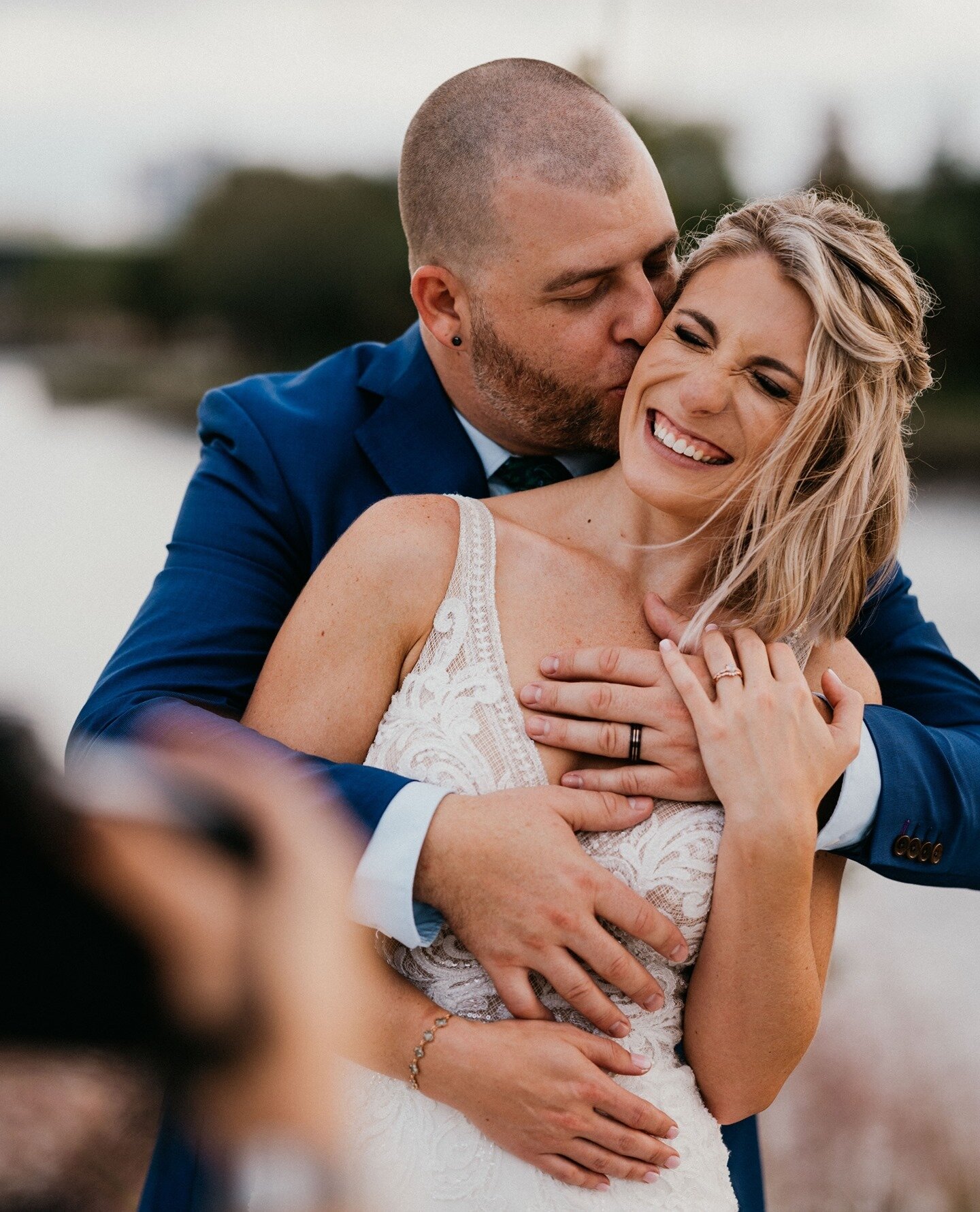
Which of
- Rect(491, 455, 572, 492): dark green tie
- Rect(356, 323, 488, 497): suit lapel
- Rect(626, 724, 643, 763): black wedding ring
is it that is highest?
Rect(356, 323, 488, 497): suit lapel

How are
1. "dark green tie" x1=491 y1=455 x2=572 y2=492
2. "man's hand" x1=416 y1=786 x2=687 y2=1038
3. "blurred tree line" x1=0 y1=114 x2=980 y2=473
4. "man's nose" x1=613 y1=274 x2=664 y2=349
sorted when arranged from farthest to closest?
"blurred tree line" x1=0 y1=114 x2=980 y2=473 < "dark green tie" x1=491 y1=455 x2=572 y2=492 < "man's nose" x1=613 y1=274 x2=664 y2=349 < "man's hand" x1=416 y1=786 x2=687 y2=1038

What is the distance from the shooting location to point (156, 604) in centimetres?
205

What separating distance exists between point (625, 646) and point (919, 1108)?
339 centimetres

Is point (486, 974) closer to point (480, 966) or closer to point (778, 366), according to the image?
point (480, 966)

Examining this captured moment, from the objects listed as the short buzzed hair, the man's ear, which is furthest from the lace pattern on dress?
the short buzzed hair

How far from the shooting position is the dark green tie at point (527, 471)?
2408 mm

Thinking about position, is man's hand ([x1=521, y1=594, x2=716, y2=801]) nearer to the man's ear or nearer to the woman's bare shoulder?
the woman's bare shoulder

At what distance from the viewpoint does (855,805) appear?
190cm

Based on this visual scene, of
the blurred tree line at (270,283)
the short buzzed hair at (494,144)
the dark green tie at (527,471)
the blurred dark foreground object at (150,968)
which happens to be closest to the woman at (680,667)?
the dark green tie at (527,471)

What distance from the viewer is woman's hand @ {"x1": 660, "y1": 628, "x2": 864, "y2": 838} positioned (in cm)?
172

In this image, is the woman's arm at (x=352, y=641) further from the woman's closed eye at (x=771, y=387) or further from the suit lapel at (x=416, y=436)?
the woman's closed eye at (x=771, y=387)

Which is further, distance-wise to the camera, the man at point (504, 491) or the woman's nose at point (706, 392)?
the woman's nose at point (706, 392)

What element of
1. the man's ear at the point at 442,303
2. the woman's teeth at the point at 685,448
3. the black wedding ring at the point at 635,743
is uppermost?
the man's ear at the point at 442,303

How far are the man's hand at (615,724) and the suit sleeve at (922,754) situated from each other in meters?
0.36
